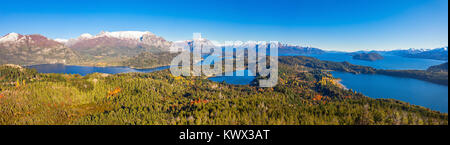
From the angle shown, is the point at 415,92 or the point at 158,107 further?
the point at 415,92

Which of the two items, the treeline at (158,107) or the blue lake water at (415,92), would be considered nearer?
the treeline at (158,107)

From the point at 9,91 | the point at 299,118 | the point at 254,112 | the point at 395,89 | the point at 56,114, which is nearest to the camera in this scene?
the point at 299,118

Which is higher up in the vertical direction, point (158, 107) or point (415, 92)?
point (415, 92)

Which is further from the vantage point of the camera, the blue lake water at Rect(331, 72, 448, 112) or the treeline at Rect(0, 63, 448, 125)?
the blue lake water at Rect(331, 72, 448, 112)
